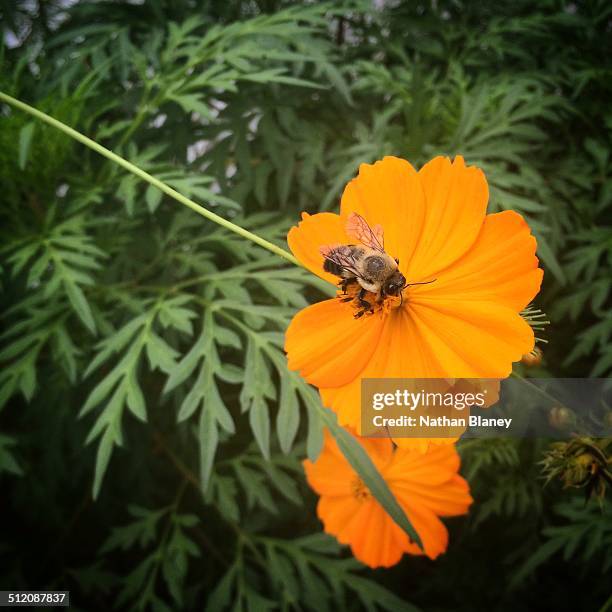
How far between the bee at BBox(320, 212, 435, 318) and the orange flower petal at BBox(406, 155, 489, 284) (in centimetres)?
2

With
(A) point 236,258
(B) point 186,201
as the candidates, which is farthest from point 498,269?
(A) point 236,258

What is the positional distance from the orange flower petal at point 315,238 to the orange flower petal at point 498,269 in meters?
0.05

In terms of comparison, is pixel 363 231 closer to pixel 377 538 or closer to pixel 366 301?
pixel 366 301

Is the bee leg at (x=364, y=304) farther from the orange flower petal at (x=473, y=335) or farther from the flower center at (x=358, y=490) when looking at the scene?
the flower center at (x=358, y=490)

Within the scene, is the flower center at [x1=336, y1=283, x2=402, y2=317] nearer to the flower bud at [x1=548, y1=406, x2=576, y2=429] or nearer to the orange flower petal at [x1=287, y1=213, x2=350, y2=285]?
the orange flower petal at [x1=287, y1=213, x2=350, y2=285]

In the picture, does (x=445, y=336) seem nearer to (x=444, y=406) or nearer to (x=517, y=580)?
(x=444, y=406)

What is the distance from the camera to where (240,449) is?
0.76m

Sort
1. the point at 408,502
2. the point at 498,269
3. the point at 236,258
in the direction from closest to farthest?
the point at 498,269
the point at 408,502
the point at 236,258

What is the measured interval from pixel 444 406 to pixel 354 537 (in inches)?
9.8

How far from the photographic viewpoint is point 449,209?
27cm

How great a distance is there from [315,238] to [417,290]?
0.19 ft

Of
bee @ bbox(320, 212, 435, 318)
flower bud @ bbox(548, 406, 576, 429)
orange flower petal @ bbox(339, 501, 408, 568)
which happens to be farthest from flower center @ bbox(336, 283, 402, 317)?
orange flower petal @ bbox(339, 501, 408, 568)

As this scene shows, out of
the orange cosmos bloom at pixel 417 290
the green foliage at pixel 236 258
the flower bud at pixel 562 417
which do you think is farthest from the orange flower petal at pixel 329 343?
the green foliage at pixel 236 258

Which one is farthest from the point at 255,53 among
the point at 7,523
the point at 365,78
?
the point at 7,523
